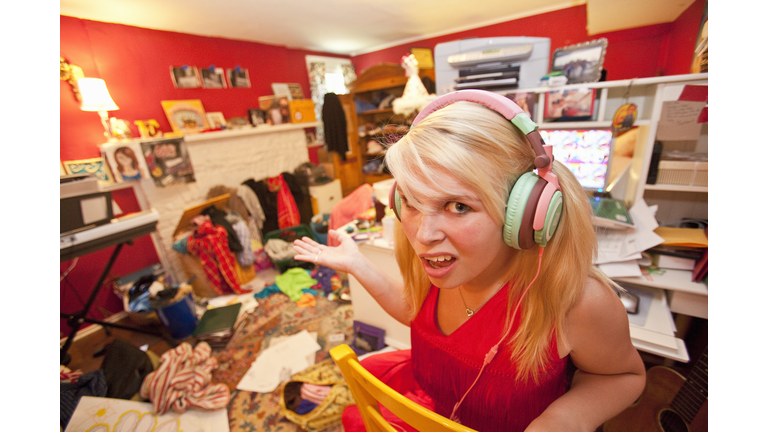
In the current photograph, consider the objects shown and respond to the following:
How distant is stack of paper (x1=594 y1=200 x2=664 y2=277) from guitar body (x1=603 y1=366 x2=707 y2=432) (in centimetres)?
51

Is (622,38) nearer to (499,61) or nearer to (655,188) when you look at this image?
(499,61)

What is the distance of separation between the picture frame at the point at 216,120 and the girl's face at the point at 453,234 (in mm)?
3604

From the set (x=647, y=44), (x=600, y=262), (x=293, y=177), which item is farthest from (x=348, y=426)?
(x=647, y=44)

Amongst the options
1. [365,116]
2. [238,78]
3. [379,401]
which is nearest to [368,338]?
[379,401]

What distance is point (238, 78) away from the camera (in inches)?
144

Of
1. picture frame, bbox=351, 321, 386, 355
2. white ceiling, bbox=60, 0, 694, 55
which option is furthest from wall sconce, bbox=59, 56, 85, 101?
picture frame, bbox=351, 321, 386, 355

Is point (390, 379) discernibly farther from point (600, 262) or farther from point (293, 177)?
point (293, 177)

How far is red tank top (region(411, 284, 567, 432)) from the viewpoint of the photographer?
0.65 m

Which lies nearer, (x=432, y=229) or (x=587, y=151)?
(x=432, y=229)

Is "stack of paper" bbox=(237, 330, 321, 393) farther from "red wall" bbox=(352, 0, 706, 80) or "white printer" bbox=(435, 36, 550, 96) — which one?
"red wall" bbox=(352, 0, 706, 80)

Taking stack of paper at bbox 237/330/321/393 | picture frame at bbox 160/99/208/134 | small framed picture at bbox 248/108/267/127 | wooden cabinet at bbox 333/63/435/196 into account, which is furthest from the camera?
wooden cabinet at bbox 333/63/435/196

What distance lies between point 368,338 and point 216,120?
3.16m

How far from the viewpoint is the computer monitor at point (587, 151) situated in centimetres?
147

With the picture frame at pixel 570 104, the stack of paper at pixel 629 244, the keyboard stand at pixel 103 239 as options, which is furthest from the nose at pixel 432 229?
the keyboard stand at pixel 103 239
